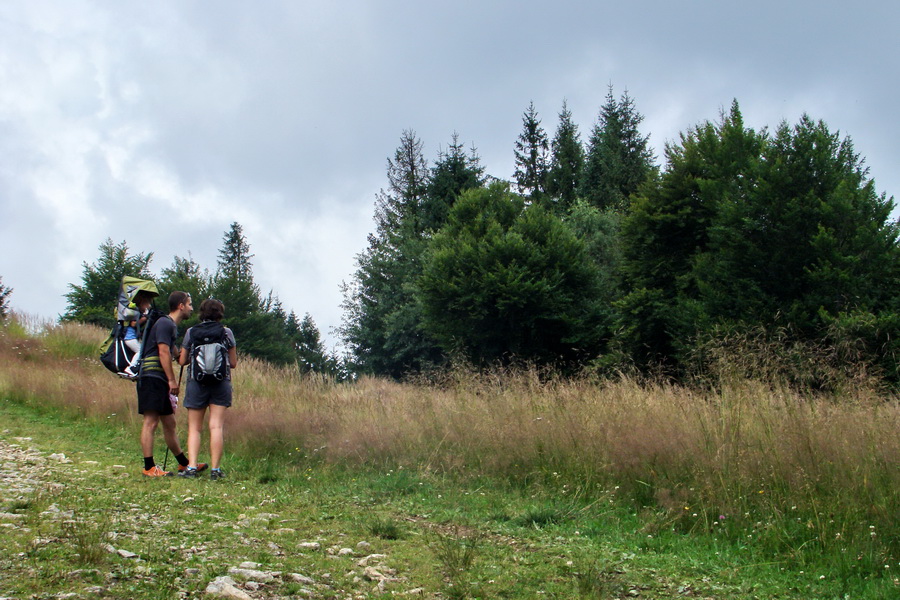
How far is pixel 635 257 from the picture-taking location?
31.5 metres

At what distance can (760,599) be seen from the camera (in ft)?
13.4

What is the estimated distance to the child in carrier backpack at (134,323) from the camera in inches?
312

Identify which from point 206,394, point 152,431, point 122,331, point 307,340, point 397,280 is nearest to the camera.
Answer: point 152,431

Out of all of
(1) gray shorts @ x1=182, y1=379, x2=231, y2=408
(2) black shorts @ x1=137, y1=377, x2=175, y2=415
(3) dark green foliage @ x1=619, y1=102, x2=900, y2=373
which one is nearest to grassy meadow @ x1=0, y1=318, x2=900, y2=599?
(2) black shorts @ x1=137, y1=377, x2=175, y2=415

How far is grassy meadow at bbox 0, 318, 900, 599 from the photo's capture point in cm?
393

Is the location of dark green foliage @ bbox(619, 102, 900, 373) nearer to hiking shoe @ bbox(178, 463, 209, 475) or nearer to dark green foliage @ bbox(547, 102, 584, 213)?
hiking shoe @ bbox(178, 463, 209, 475)

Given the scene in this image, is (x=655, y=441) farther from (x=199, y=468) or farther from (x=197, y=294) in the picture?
(x=197, y=294)

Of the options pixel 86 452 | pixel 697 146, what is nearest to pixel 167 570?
pixel 86 452

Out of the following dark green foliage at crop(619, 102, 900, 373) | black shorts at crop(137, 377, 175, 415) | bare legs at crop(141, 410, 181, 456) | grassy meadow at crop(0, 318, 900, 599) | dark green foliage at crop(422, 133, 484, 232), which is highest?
dark green foliage at crop(422, 133, 484, 232)

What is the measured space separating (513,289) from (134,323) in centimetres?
2642

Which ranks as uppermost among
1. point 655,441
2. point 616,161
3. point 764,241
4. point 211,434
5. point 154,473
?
point 616,161

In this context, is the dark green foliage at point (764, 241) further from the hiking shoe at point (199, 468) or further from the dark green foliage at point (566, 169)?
the dark green foliage at point (566, 169)

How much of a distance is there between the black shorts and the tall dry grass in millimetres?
1822

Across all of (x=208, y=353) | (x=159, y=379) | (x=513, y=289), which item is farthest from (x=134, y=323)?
(x=513, y=289)
